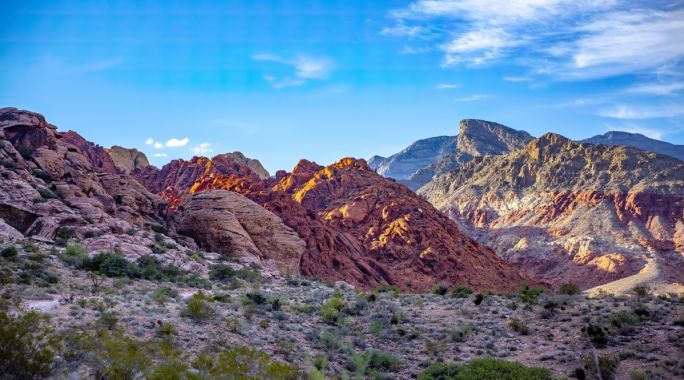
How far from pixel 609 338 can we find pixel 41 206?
31.3 meters

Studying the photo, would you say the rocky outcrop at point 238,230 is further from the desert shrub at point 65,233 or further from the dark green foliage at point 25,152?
the desert shrub at point 65,233

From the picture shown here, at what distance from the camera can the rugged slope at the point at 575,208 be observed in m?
80.3

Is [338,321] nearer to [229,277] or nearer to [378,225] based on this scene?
[229,277]

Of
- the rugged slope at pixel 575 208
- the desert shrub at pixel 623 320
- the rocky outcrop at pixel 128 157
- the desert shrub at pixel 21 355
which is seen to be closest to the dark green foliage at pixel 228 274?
the desert shrub at pixel 21 355

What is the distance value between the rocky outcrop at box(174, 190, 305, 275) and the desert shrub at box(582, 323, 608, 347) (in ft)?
93.5

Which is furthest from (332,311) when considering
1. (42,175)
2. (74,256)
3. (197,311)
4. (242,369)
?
(42,175)

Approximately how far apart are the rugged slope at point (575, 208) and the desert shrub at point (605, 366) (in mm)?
64554

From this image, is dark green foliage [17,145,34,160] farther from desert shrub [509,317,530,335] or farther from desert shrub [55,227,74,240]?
desert shrub [509,317,530,335]

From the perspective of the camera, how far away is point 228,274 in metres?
32.9

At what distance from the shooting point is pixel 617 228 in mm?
88812

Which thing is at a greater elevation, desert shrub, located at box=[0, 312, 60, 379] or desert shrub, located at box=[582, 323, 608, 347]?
desert shrub, located at box=[0, 312, 60, 379]

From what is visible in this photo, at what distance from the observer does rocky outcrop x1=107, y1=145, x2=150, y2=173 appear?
101 m

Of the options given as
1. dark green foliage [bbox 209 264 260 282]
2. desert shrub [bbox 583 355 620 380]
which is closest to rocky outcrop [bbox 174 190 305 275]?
dark green foliage [bbox 209 264 260 282]

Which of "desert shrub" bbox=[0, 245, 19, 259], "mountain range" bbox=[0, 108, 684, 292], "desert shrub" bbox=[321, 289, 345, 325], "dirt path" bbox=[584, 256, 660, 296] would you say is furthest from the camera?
"dirt path" bbox=[584, 256, 660, 296]
